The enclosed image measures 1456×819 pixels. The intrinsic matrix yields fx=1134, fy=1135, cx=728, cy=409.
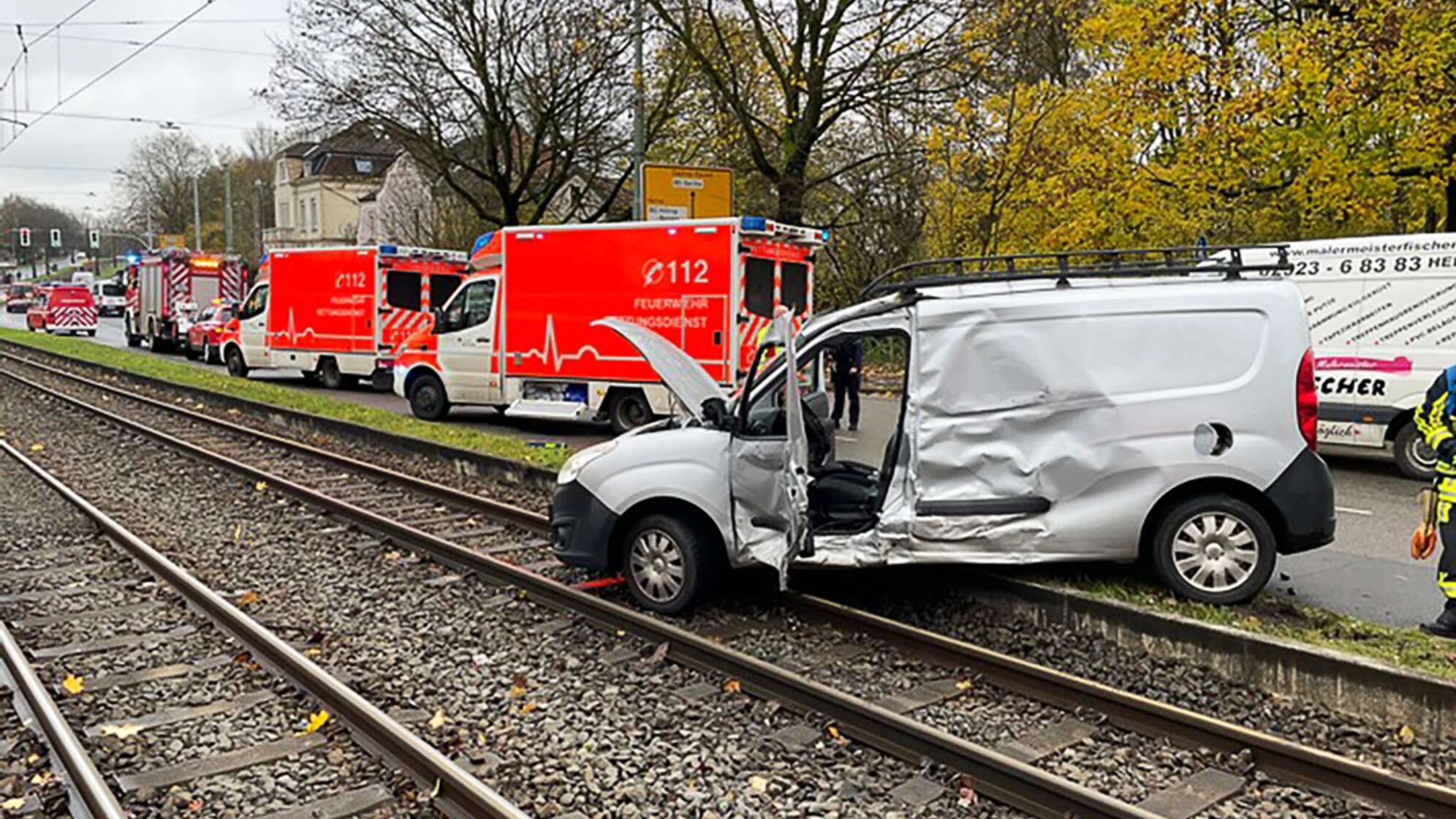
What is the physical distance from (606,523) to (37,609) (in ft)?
12.2

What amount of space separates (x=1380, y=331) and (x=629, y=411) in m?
9.11

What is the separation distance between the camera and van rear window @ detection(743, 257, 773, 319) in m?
14.6

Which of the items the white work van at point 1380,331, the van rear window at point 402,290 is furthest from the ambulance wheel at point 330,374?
the white work van at point 1380,331

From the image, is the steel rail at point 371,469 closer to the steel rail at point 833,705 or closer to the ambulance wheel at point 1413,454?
the steel rail at point 833,705

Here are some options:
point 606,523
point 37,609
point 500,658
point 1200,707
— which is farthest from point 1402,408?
point 37,609

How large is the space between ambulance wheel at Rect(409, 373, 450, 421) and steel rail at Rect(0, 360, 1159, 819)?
8.64 meters

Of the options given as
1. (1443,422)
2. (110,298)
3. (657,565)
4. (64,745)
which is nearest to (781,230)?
(657,565)

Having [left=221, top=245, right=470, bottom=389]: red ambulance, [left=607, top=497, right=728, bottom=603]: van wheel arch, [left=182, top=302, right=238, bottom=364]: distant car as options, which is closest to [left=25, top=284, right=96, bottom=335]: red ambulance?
[left=182, top=302, right=238, bottom=364]: distant car

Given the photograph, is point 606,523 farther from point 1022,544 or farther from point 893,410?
point 893,410

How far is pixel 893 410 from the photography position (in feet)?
63.7

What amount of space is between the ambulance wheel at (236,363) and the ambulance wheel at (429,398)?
10.1m

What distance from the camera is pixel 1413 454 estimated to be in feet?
39.1

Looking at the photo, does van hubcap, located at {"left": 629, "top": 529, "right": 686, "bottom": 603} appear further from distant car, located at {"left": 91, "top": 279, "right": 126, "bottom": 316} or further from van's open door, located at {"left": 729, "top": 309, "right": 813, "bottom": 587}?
distant car, located at {"left": 91, "top": 279, "right": 126, "bottom": 316}

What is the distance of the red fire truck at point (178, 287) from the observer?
117ft
